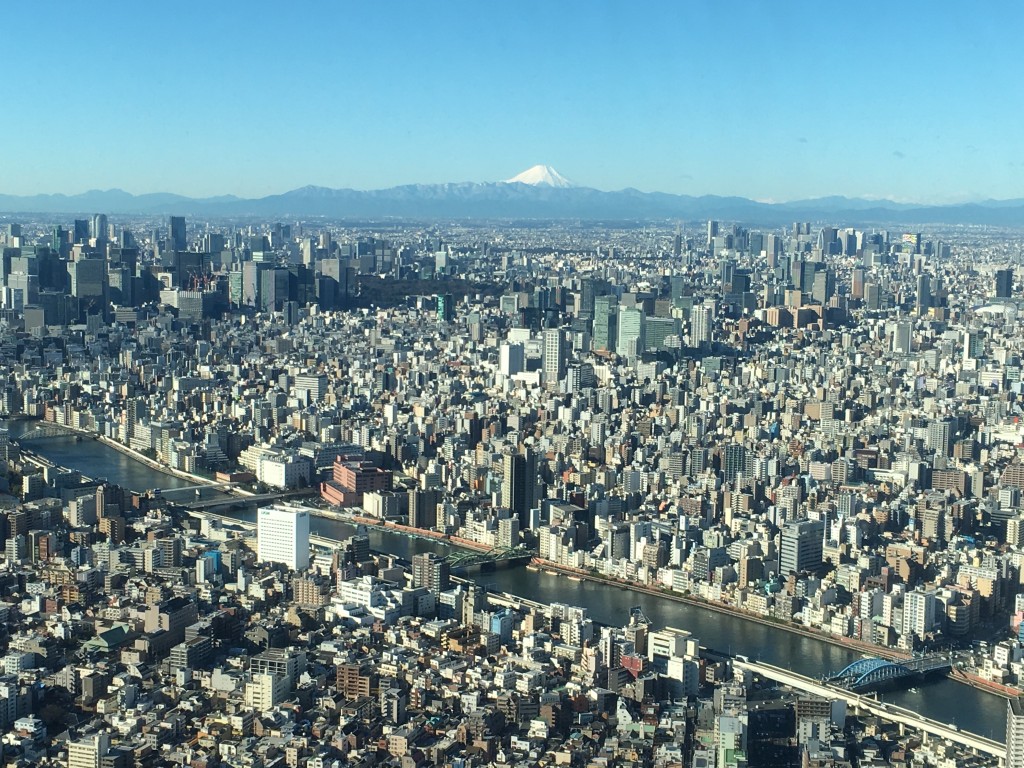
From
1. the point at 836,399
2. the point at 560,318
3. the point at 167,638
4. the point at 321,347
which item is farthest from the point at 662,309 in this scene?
the point at 167,638

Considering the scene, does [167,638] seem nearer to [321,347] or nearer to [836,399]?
[836,399]

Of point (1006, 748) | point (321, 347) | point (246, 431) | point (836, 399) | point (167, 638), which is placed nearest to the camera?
point (1006, 748)

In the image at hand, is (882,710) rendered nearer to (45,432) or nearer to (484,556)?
(484,556)

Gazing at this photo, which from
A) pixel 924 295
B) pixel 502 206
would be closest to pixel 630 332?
pixel 924 295

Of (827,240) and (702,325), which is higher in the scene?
(827,240)

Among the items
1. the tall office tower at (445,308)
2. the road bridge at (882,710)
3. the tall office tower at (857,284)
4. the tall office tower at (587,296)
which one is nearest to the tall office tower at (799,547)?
the road bridge at (882,710)

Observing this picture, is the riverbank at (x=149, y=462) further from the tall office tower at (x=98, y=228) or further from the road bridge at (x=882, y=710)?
the tall office tower at (x=98, y=228)
